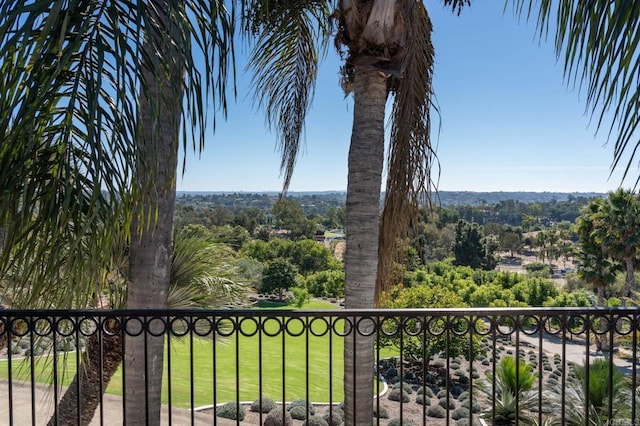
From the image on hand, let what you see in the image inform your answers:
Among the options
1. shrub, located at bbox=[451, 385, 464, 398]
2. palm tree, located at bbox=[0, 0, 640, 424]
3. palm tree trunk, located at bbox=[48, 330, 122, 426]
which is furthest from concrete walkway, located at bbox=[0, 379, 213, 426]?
shrub, located at bbox=[451, 385, 464, 398]

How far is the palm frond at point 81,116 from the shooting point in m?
1.85

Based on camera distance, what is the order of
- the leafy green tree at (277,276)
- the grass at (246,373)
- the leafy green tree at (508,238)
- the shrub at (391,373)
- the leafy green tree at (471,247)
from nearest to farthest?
1. the grass at (246,373)
2. the shrub at (391,373)
3. the leafy green tree at (277,276)
4. the leafy green tree at (471,247)
5. the leafy green tree at (508,238)

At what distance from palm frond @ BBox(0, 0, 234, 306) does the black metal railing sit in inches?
19.2

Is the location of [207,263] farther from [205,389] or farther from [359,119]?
[205,389]

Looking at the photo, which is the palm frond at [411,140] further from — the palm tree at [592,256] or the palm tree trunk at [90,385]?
the palm tree at [592,256]

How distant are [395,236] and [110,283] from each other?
2.30 m

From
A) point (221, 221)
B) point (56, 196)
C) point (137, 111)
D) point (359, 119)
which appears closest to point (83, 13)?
point (137, 111)

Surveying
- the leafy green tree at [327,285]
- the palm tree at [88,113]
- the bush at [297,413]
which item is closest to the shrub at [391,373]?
the bush at [297,413]

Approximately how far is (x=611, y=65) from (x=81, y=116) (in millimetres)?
2104

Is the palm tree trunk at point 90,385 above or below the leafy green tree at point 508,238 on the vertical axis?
above

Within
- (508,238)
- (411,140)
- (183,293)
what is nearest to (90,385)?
(183,293)

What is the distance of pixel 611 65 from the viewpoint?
5.33ft

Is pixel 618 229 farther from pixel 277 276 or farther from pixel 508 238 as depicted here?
pixel 508 238

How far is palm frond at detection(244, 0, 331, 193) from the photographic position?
4.67 metres
